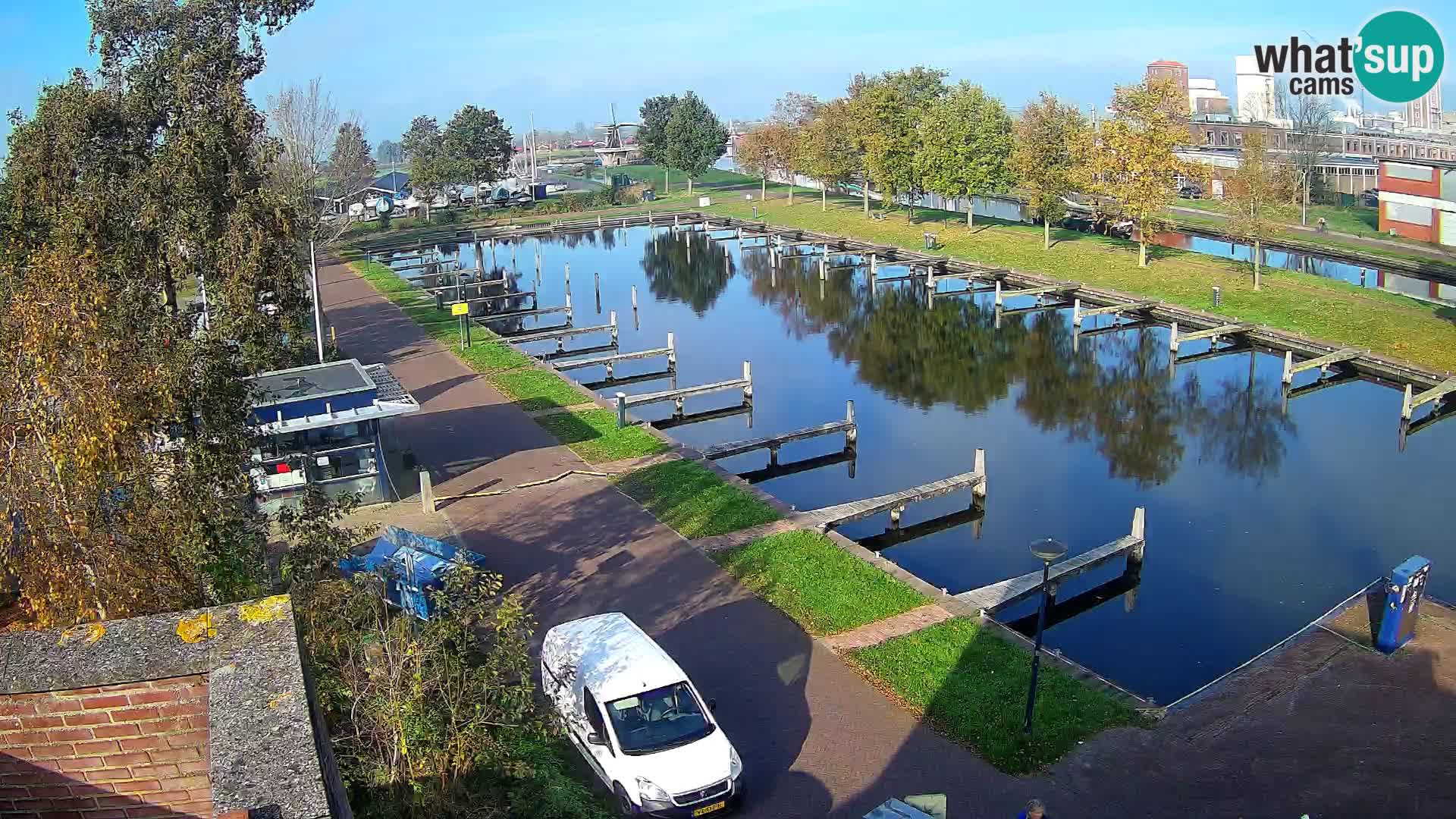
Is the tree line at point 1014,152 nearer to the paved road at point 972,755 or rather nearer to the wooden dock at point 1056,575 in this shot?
the wooden dock at point 1056,575

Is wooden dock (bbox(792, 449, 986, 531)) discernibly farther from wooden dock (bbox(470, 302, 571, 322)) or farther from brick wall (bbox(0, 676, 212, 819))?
wooden dock (bbox(470, 302, 571, 322))

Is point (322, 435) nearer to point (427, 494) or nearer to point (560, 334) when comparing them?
point (427, 494)

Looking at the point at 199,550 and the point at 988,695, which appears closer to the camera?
the point at 199,550

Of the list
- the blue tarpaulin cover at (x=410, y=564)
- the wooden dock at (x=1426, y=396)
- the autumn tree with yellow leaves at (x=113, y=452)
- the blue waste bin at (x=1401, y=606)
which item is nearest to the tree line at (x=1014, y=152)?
the wooden dock at (x=1426, y=396)

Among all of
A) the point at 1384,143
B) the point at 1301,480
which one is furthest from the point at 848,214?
the point at 1301,480

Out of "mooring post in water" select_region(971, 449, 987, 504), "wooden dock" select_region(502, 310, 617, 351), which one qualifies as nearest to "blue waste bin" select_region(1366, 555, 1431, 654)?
"mooring post in water" select_region(971, 449, 987, 504)

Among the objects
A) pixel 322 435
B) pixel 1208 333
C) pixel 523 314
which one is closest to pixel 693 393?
pixel 322 435
